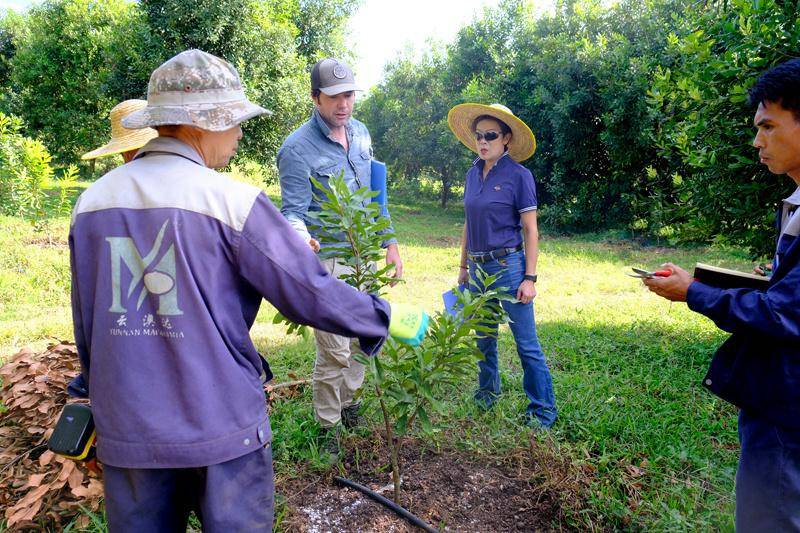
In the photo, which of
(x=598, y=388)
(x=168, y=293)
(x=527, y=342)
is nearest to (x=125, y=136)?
(x=168, y=293)

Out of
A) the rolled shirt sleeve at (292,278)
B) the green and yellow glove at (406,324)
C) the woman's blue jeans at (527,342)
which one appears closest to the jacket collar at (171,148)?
the rolled shirt sleeve at (292,278)

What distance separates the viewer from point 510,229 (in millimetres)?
3771

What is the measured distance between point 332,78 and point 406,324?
74.3 inches

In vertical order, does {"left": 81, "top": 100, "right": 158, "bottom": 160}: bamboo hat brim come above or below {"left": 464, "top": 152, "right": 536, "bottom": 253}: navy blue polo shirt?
above

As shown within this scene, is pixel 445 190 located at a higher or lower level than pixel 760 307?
lower

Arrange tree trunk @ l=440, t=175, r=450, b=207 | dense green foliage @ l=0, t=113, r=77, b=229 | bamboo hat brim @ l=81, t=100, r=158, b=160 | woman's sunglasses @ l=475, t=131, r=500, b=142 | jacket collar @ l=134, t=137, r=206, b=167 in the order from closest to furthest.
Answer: jacket collar @ l=134, t=137, r=206, b=167, bamboo hat brim @ l=81, t=100, r=158, b=160, woman's sunglasses @ l=475, t=131, r=500, b=142, dense green foliage @ l=0, t=113, r=77, b=229, tree trunk @ l=440, t=175, r=450, b=207

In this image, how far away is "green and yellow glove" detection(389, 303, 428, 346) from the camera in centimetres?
208

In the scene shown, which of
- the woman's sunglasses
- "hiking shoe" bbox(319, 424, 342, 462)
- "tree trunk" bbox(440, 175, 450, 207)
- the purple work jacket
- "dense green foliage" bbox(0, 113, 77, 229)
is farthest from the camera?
"tree trunk" bbox(440, 175, 450, 207)

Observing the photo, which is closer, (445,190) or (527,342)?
(527,342)

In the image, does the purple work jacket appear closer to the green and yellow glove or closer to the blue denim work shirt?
the green and yellow glove

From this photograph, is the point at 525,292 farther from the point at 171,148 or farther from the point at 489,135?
the point at 171,148

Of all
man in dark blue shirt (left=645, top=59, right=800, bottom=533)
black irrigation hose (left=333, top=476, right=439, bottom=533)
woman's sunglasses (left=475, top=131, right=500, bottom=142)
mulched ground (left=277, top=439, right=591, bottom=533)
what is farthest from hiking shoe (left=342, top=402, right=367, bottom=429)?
man in dark blue shirt (left=645, top=59, right=800, bottom=533)

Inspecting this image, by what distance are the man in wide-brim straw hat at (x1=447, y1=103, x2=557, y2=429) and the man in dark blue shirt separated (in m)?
1.65

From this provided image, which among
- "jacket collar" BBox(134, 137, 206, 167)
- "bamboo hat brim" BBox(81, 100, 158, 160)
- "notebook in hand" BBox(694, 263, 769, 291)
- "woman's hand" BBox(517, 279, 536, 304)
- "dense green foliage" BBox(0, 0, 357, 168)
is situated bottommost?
"woman's hand" BBox(517, 279, 536, 304)
